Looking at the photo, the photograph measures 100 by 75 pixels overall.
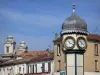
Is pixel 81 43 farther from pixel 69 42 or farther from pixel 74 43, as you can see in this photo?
pixel 69 42

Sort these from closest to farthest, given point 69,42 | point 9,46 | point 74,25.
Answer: point 74,25
point 69,42
point 9,46

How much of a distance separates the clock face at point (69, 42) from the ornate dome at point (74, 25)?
2.23 feet

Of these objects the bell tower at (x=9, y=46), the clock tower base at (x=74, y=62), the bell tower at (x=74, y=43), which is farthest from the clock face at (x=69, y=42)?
the bell tower at (x=9, y=46)

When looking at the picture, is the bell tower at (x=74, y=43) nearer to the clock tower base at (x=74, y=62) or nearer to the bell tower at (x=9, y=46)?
the clock tower base at (x=74, y=62)

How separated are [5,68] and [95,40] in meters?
27.5

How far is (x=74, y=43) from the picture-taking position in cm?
3209

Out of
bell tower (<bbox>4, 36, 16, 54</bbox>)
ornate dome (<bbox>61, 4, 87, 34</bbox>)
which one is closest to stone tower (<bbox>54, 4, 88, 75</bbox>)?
ornate dome (<bbox>61, 4, 87, 34</bbox>)

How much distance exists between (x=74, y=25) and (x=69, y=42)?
1461 millimetres

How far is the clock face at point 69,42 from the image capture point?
32.1 meters

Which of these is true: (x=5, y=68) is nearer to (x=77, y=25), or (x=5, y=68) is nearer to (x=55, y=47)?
(x=55, y=47)

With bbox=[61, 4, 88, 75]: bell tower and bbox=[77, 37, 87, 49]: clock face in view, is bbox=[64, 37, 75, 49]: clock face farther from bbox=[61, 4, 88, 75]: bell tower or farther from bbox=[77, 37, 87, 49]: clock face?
bbox=[77, 37, 87, 49]: clock face

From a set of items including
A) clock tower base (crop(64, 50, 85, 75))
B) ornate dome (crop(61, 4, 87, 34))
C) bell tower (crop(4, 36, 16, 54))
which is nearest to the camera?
clock tower base (crop(64, 50, 85, 75))

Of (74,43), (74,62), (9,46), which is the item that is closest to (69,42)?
(74,43)

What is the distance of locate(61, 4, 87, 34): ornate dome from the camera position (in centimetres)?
3203
